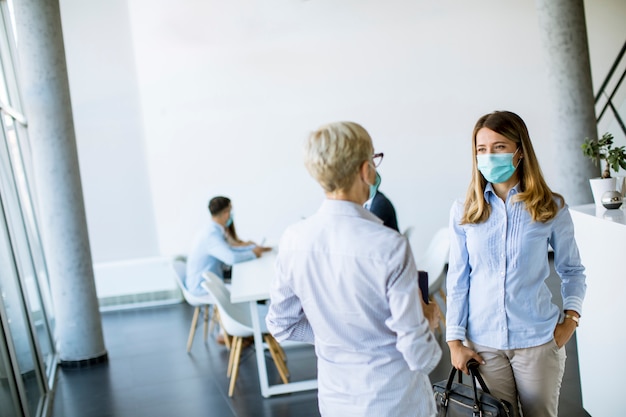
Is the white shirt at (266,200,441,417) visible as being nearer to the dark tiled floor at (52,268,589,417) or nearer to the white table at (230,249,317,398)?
the dark tiled floor at (52,268,589,417)

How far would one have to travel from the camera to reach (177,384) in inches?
226

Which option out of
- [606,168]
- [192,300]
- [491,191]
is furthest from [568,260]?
[192,300]

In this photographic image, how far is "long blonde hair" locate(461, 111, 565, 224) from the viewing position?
2.50 metres

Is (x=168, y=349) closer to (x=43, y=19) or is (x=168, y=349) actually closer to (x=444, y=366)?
(x=444, y=366)

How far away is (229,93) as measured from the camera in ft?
28.0

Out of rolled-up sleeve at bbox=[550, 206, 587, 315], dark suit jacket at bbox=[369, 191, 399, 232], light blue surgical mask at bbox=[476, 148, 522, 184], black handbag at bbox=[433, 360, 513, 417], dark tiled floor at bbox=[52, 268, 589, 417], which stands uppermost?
light blue surgical mask at bbox=[476, 148, 522, 184]

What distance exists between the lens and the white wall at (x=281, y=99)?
8.47 meters

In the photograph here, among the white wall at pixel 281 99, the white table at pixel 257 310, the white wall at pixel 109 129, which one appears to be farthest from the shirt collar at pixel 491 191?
Answer: the white wall at pixel 109 129

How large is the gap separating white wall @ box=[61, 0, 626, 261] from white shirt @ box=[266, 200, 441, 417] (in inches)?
257

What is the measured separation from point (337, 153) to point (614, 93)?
7498mm

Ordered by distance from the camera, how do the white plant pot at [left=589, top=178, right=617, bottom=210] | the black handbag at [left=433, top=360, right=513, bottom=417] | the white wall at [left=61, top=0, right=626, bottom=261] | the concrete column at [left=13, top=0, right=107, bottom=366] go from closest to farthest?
the black handbag at [left=433, top=360, right=513, bottom=417] < the white plant pot at [left=589, top=178, right=617, bottom=210] < the concrete column at [left=13, top=0, right=107, bottom=366] < the white wall at [left=61, top=0, right=626, bottom=261]

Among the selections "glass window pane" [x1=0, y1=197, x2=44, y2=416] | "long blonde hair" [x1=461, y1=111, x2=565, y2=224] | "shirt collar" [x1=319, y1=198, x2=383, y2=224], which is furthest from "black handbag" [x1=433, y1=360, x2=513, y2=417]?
"glass window pane" [x1=0, y1=197, x2=44, y2=416]

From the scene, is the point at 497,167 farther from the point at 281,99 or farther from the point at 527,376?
the point at 281,99

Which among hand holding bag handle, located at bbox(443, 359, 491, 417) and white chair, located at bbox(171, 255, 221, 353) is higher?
hand holding bag handle, located at bbox(443, 359, 491, 417)
